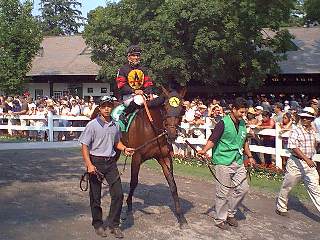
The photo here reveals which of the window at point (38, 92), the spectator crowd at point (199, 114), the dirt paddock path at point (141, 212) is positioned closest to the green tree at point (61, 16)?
the window at point (38, 92)

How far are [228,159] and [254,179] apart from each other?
4.82 m

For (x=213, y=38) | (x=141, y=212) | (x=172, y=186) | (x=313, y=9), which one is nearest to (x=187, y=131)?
(x=141, y=212)

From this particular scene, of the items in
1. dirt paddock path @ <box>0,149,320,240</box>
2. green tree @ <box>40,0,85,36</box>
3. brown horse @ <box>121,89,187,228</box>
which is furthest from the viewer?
green tree @ <box>40,0,85,36</box>

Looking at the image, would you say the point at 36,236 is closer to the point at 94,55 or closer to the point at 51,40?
the point at 94,55

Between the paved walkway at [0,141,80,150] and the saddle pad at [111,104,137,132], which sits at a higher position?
the saddle pad at [111,104,137,132]

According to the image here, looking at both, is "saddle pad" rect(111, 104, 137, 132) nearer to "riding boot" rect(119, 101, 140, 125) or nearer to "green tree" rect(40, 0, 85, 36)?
"riding boot" rect(119, 101, 140, 125)

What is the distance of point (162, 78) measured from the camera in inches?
1025

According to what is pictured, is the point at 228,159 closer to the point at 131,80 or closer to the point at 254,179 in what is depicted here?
the point at 131,80

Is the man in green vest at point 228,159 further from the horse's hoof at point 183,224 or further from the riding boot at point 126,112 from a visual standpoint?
the riding boot at point 126,112

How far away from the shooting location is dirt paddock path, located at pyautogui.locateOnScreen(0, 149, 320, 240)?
740 centimetres

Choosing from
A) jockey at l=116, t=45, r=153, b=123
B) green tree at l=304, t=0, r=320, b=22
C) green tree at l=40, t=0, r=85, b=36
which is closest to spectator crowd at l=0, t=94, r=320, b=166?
jockey at l=116, t=45, r=153, b=123

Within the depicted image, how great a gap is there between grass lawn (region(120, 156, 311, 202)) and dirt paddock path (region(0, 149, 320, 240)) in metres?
0.38

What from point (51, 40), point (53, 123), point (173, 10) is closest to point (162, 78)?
point (173, 10)

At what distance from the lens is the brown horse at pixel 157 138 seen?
25.8 feet
